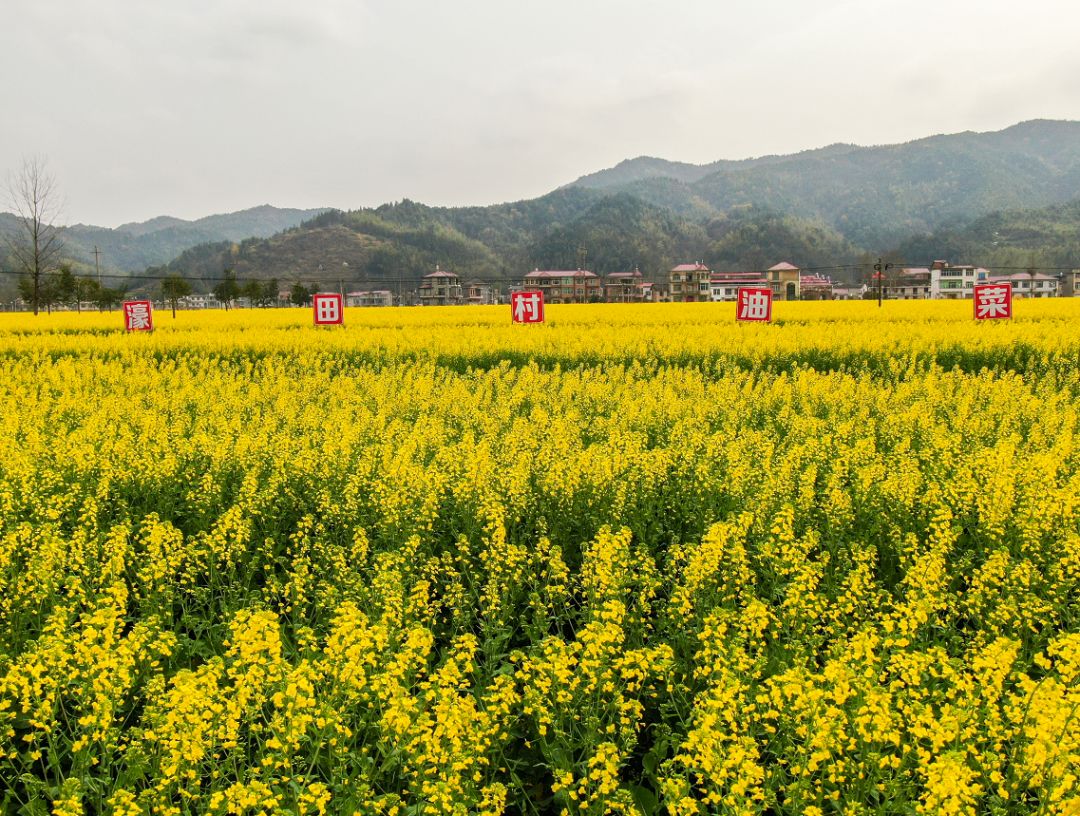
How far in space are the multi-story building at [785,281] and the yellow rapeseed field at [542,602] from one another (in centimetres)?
8465

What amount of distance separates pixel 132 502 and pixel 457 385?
225 inches

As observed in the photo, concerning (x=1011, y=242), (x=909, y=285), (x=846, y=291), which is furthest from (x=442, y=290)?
(x=1011, y=242)

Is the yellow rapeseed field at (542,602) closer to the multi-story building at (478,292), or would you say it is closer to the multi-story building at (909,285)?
the multi-story building at (478,292)

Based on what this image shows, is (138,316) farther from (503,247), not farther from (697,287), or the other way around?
(503,247)

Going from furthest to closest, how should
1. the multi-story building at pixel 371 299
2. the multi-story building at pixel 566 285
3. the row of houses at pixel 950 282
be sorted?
the row of houses at pixel 950 282 → the multi-story building at pixel 566 285 → the multi-story building at pixel 371 299

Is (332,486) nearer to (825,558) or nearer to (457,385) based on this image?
(825,558)

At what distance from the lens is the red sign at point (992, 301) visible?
19734mm

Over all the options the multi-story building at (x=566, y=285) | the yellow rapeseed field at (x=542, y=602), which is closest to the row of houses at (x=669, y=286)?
the multi-story building at (x=566, y=285)

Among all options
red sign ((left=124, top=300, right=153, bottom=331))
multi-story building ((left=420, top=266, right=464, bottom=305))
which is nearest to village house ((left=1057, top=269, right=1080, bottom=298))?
multi-story building ((left=420, top=266, right=464, bottom=305))

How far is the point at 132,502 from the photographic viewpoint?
22.9 feet

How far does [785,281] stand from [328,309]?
286ft

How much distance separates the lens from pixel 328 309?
80.9ft

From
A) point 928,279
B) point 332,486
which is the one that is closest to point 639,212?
point 928,279

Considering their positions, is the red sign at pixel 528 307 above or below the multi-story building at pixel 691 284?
below
